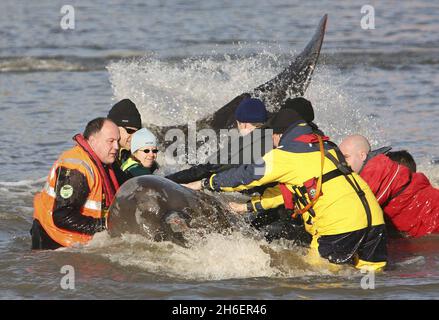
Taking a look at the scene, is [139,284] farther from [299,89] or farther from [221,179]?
[299,89]

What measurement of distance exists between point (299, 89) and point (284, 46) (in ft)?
33.8

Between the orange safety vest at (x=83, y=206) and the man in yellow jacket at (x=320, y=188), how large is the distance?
1.05 m

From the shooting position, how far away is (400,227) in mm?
10164

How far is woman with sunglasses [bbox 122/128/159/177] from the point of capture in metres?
9.15

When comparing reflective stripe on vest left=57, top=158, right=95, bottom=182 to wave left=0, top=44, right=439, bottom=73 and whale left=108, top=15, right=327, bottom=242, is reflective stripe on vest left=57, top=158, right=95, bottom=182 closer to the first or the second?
whale left=108, top=15, right=327, bottom=242

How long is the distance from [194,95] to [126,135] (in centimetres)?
686

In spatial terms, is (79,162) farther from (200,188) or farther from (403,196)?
→ (403,196)

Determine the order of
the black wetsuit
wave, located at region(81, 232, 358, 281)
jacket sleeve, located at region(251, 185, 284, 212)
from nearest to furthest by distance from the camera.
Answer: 1. the black wetsuit
2. wave, located at region(81, 232, 358, 281)
3. jacket sleeve, located at region(251, 185, 284, 212)

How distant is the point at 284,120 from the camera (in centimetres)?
823

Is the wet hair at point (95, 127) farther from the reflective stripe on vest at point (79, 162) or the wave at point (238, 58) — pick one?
the wave at point (238, 58)

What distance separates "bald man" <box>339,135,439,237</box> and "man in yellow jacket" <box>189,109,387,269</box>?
1.10 meters

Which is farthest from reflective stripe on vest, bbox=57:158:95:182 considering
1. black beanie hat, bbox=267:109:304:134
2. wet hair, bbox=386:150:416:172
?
wet hair, bbox=386:150:416:172

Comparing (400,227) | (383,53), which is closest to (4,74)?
(383,53)

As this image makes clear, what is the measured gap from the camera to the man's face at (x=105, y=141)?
855cm
